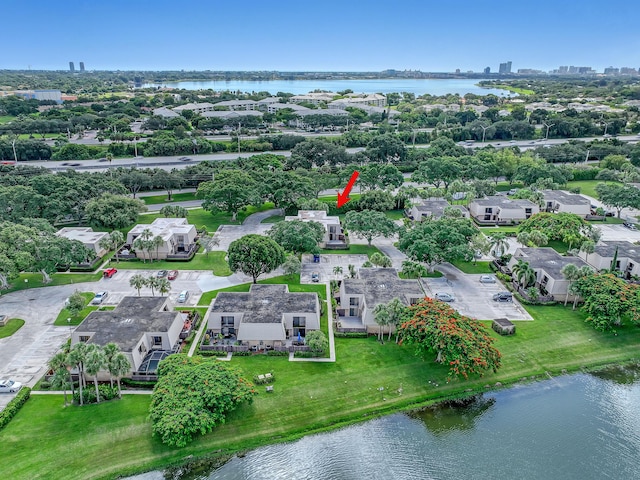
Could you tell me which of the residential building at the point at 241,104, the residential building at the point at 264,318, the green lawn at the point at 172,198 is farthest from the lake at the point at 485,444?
the residential building at the point at 241,104

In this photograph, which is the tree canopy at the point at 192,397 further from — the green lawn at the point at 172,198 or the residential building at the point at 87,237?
the green lawn at the point at 172,198

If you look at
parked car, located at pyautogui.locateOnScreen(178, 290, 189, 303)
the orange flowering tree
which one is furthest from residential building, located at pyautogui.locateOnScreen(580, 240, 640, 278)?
parked car, located at pyautogui.locateOnScreen(178, 290, 189, 303)

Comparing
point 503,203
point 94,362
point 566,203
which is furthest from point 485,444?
point 566,203

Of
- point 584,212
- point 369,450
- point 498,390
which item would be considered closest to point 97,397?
point 369,450

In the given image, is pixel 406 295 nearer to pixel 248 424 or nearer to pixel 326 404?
pixel 326 404

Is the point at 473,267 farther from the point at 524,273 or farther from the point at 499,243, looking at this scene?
the point at 524,273
